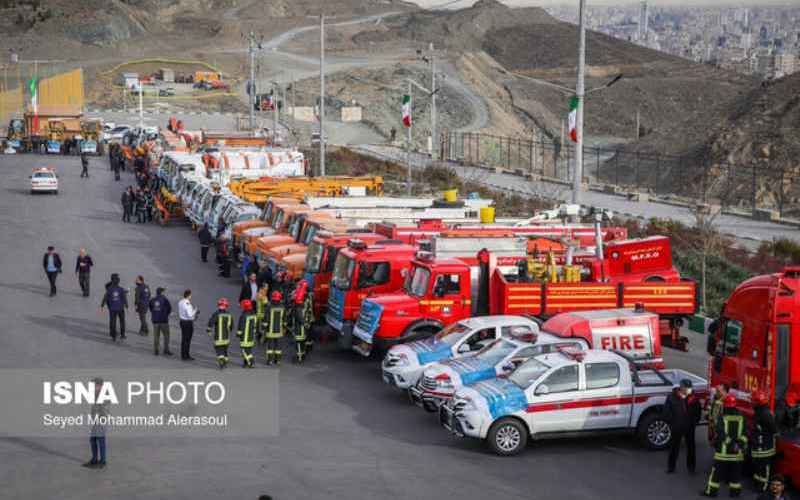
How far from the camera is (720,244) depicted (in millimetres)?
36469

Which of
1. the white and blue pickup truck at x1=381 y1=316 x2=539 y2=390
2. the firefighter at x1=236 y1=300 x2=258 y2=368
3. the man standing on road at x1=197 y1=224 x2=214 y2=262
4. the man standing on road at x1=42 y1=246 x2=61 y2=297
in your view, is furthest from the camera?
the man standing on road at x1=197 y1=224 x2=214 y2=262

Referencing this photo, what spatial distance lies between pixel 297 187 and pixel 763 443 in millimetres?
29289

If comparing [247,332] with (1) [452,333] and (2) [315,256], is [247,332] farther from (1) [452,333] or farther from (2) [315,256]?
(2) [315,256]

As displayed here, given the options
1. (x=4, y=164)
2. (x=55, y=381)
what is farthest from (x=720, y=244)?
(x=4, y=164)

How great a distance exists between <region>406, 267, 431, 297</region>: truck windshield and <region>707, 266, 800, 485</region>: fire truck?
278 inches

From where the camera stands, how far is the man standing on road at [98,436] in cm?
1666

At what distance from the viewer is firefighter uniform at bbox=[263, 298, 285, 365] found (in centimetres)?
2369

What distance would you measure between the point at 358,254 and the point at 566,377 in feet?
26.5

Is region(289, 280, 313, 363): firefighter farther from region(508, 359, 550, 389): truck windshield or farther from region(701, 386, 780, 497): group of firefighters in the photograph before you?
region(701, 386, 780, 497): group of firefighters

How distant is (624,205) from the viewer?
51.5 meters

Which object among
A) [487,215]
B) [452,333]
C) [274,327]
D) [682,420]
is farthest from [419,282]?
[487,215]

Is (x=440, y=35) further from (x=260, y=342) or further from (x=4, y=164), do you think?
(x=260, y=342)

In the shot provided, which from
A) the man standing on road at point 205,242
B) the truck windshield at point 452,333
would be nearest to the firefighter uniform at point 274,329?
the truck windshield at point 452,333

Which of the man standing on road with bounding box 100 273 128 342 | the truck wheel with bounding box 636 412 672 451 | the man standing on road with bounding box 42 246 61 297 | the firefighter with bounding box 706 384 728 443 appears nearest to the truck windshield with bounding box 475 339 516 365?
the truck wheel with bounding box 636 412 672 451
